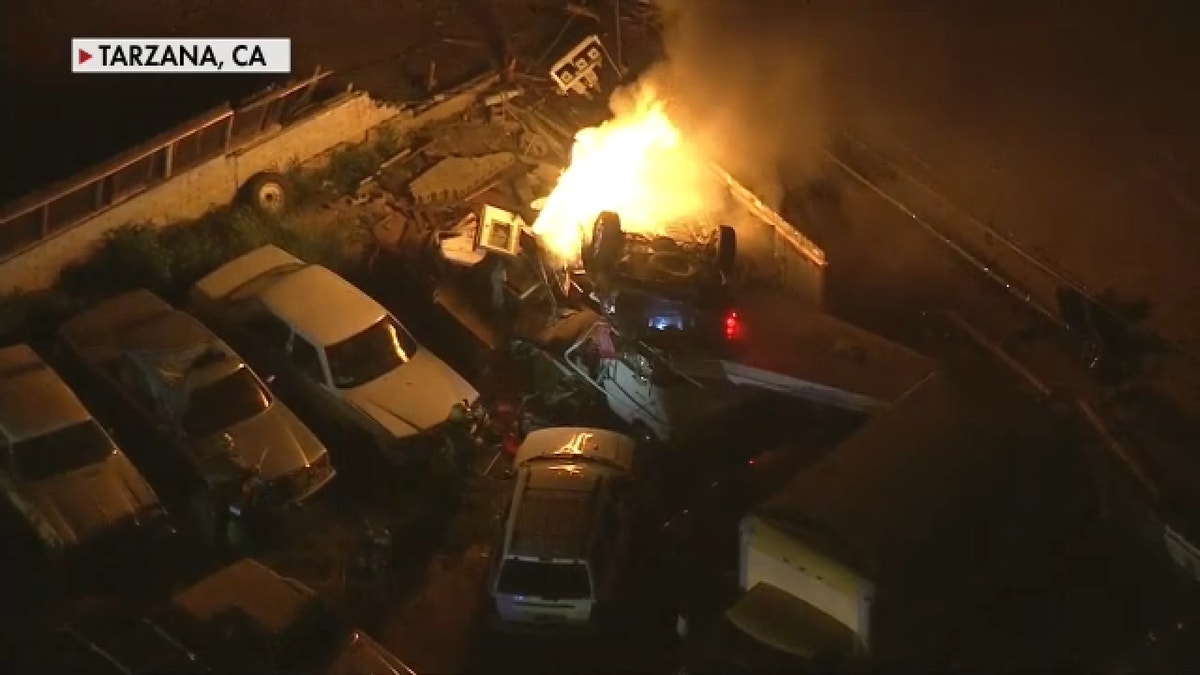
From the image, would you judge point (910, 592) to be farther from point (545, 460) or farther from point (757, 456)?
point (545, 460)

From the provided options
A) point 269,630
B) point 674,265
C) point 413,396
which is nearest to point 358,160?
point 413,396

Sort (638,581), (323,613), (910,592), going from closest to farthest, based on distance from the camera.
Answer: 1. (910,592)
2. (323,613)
3. (638,581)

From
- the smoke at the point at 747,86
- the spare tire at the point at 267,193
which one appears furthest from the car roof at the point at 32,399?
the smoke at the point at 747,86

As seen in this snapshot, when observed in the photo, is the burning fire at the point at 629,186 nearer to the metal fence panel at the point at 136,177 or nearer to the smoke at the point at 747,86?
the smoke at the point at 747,86

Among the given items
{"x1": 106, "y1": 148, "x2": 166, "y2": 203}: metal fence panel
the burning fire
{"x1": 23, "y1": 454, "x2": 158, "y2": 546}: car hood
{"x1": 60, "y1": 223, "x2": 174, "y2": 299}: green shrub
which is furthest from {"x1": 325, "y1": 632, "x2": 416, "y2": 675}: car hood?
{"x1": 106, "y1": 148, "x2": 166, "y2": 203}: metal fence panel

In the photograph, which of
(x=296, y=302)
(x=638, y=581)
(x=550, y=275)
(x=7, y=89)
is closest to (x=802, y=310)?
(x=550, y=275)

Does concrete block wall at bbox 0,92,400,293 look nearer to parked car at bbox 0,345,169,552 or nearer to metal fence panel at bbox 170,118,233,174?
metal fence panel at bbox 170,118,233,174
